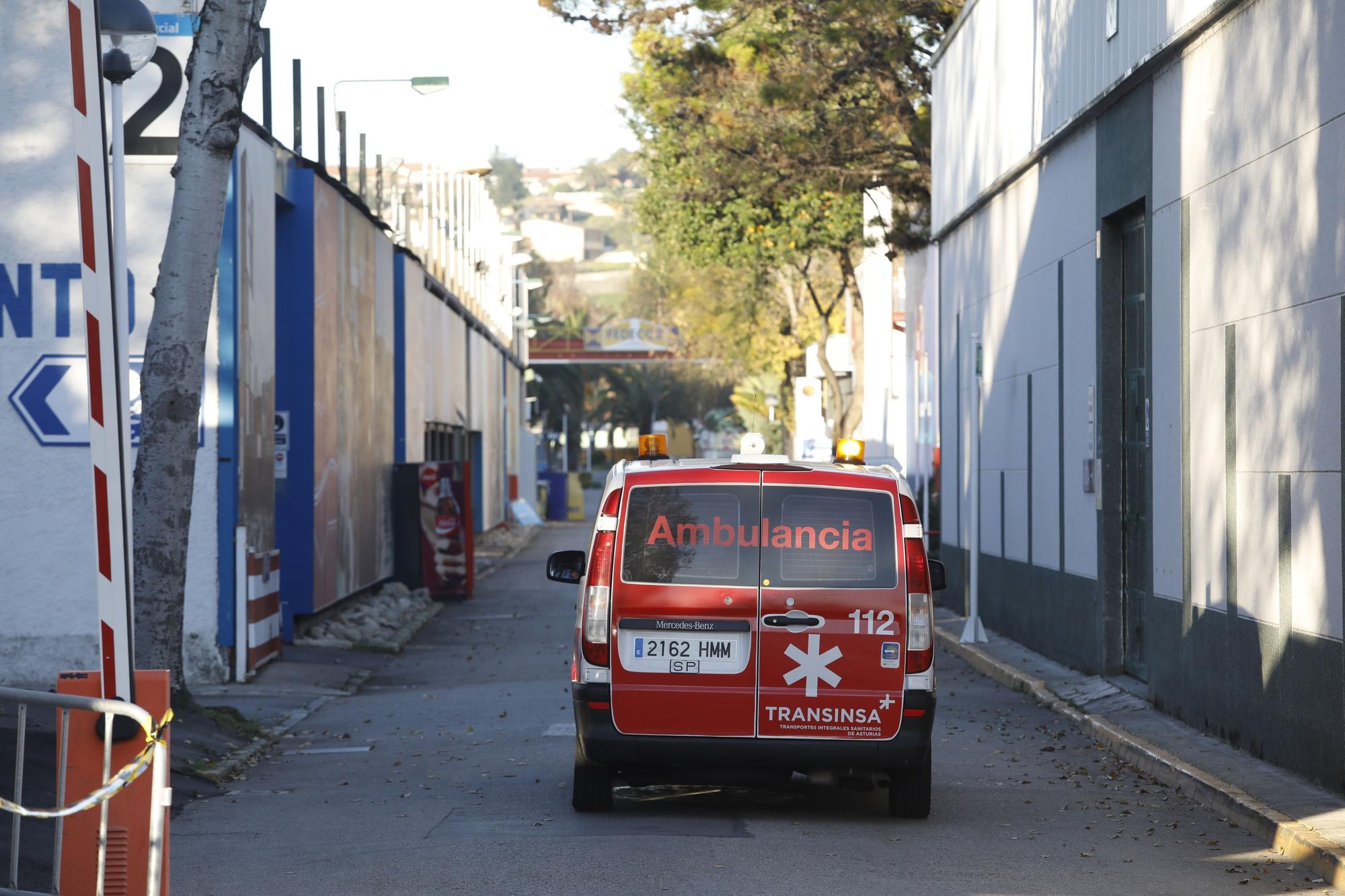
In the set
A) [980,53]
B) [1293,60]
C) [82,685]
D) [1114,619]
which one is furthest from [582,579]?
[980,53]

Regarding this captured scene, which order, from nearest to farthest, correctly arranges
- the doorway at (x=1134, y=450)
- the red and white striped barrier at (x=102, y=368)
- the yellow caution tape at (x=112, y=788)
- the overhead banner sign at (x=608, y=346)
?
the yellow caution tape at (x=112, y=788) < the red and white striped barrier at (x=102, y=368) < the doorway at (x=1134, y=450) < the overhead banner sign at (x=608, y=346)

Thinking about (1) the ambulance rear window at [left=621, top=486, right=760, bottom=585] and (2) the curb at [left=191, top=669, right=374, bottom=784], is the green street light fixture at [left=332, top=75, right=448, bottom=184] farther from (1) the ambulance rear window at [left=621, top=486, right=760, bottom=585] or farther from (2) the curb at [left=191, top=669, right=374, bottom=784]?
(1) the ambulance rear window at [left=621, top=486, right=760, bottom=585]

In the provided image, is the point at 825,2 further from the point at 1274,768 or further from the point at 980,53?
the point at 1274,768

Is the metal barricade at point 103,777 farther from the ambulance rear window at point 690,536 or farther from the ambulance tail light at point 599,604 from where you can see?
the ambulance rear window at point 690,536

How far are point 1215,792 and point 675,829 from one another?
9.31 ft

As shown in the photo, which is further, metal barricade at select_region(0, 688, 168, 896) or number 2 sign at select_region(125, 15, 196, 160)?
number 2 sign at select_region(125, 15, 196, 160)

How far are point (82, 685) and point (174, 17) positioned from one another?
8.04 m

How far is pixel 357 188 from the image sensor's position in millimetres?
24547

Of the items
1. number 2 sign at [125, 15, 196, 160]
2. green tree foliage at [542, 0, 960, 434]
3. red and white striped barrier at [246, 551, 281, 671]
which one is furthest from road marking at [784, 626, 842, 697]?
green tree foliage at [542, 0, 960, 434]

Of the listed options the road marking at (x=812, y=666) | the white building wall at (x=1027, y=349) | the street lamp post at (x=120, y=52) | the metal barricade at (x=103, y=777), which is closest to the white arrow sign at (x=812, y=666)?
the road marking at (x=812, y=666)

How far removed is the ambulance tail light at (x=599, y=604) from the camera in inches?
329

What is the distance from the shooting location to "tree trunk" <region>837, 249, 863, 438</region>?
39.7 m

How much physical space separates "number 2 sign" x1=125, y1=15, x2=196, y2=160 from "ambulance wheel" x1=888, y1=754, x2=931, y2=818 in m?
9.24

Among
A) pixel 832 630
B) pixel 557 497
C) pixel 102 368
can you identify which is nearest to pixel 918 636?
pixel 832 630
